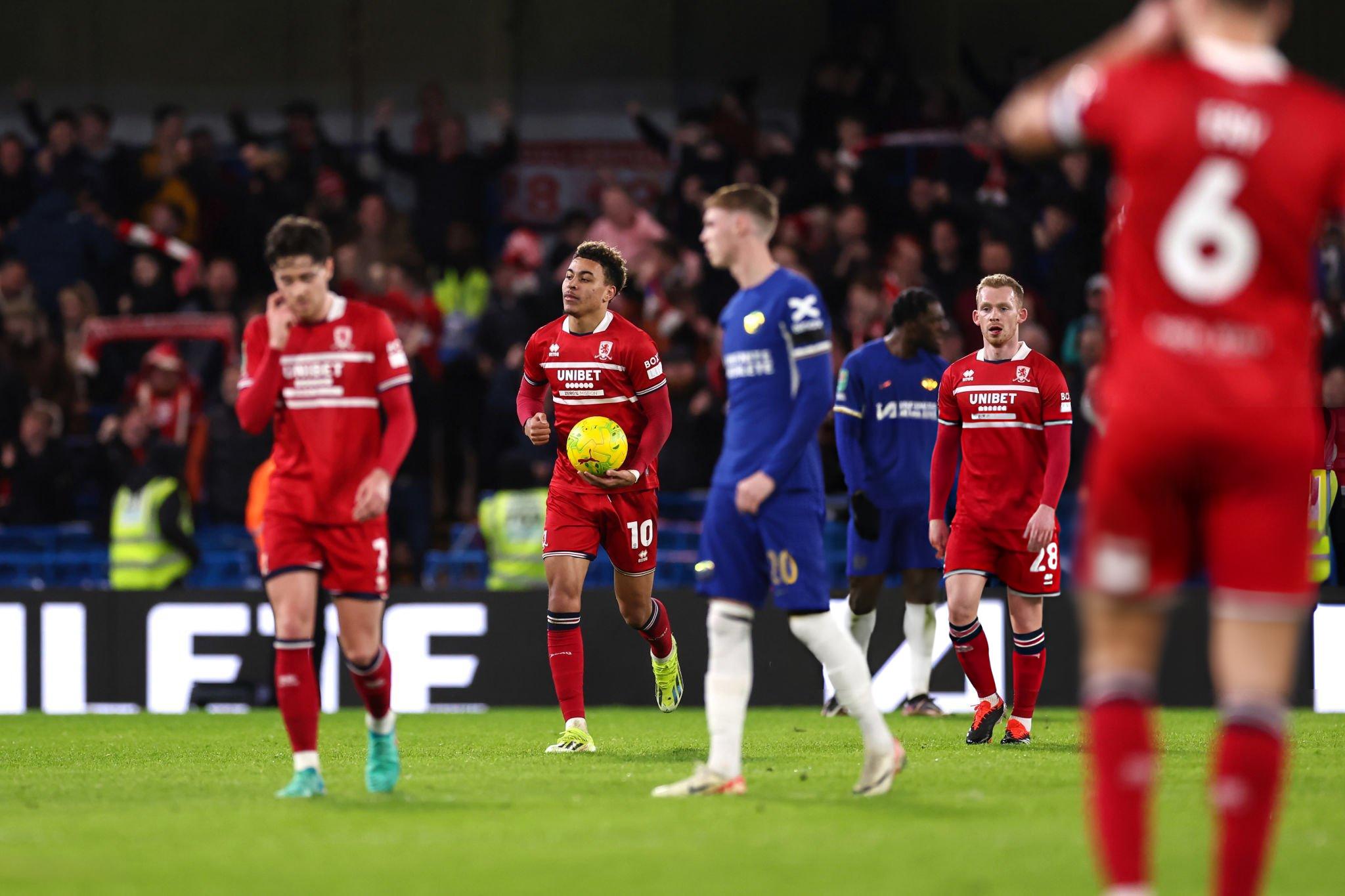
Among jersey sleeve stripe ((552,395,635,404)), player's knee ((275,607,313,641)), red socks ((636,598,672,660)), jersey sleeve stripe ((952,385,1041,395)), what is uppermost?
jersey sleeve stripe ((952,385,1041,395))

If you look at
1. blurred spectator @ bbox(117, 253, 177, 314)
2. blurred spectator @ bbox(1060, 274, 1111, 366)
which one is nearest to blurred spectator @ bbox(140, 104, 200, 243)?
blurred spectator @ bbox(117, 253, 177, 314)

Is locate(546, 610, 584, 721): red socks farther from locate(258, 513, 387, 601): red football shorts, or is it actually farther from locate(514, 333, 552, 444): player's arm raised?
locate(258, 513, 387, 601): red football shorts

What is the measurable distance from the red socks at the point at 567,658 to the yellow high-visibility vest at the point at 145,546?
18.2 ft

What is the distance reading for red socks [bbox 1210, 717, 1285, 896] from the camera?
4.16m

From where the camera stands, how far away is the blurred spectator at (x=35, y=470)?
→ 15.1 meters

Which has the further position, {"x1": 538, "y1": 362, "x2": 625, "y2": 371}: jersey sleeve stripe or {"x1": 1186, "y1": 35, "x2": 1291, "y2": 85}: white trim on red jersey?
{"x1": 538, "y1": 362, "x2": 625, "y2": 371}: jersey sleeve stripe

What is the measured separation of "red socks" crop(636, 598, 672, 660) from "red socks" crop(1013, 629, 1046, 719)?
1998 mm

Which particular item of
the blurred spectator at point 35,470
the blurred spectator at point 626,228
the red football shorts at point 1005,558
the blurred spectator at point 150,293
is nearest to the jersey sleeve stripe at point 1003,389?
the red football shorts at point 1005,558

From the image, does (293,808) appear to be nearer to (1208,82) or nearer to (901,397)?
(1208,82)

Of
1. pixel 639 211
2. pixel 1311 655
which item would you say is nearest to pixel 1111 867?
pixel 1311 655

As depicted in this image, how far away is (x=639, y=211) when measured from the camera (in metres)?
17.3

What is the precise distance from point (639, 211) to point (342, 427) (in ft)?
34.8

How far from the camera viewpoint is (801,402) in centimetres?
657

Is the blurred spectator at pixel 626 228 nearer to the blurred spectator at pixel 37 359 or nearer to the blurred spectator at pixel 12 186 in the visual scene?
the blurred spectator at pixel 37 359
